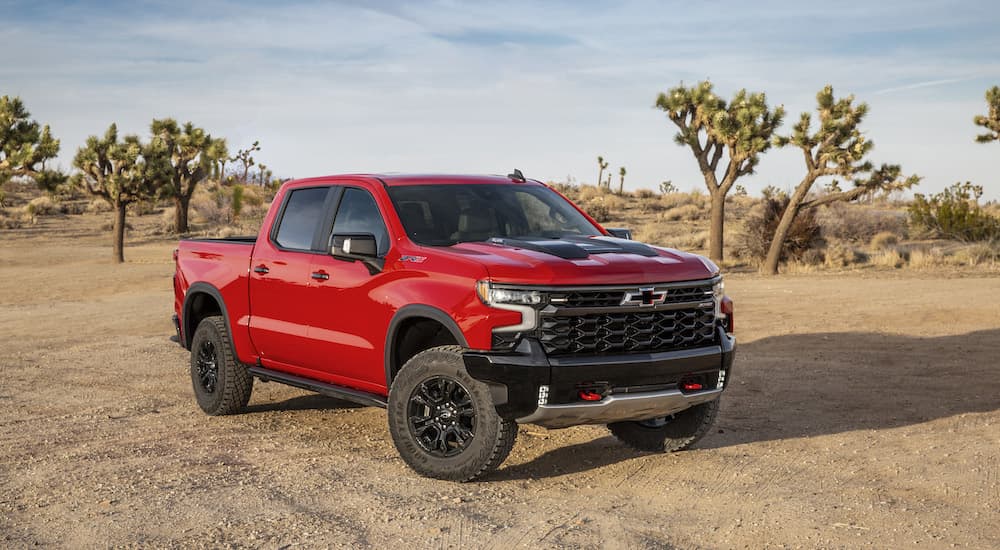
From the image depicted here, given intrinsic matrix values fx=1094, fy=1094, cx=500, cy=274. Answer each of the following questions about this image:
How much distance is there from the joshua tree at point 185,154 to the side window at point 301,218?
119ft

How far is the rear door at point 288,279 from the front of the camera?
793 cm

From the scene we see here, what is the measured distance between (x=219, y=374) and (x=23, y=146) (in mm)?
33057

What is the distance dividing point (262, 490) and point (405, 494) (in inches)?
34.4

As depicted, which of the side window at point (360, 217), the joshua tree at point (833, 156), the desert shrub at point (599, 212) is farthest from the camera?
the desert shrub at point (599, 212)

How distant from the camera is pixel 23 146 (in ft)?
125

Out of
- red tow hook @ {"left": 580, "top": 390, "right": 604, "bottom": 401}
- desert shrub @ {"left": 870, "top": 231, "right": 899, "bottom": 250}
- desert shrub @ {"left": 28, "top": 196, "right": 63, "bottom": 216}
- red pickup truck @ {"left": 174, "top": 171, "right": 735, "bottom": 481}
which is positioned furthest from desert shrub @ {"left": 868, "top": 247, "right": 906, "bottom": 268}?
desert shrub @ {"left": 28, "top": 196, "right": 63, "bottom": 216}

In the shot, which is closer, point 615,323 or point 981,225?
point 615,323

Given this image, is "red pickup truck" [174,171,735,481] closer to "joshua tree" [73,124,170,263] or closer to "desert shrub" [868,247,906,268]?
"desert shrub" [868,247,906,268]

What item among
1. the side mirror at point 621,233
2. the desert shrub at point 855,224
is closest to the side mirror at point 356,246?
the side mirror at point 621,233

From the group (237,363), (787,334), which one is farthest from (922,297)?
(237,363)

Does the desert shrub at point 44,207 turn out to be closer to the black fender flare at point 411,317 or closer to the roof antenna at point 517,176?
the roof antenna at point 517,176

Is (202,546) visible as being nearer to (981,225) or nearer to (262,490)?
(262,490)

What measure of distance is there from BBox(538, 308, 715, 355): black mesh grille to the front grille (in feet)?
0.26

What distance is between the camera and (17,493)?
655 centimetres
